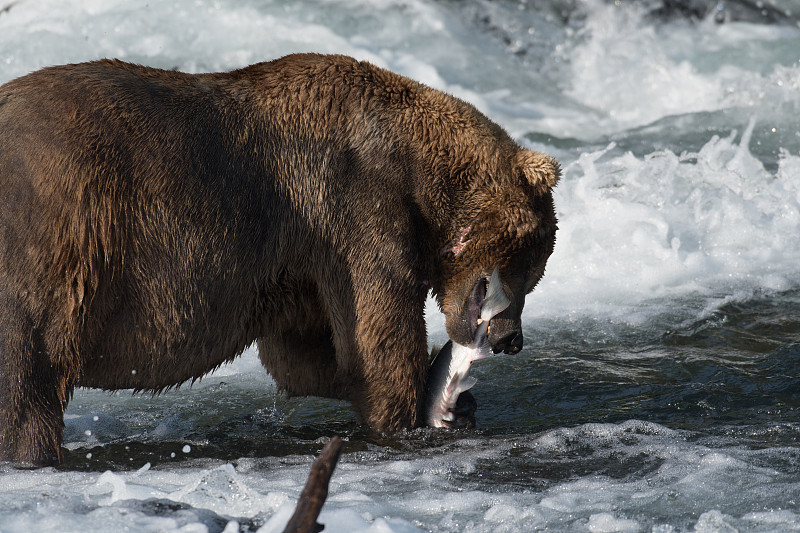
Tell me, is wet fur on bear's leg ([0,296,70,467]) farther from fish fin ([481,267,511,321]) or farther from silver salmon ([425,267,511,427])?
fish fin ([481,267,511,321])

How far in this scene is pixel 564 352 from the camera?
22.7ft

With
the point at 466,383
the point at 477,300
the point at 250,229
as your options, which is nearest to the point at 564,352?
the point at 466,383

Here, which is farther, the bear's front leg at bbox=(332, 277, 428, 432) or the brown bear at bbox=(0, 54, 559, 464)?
the bear's front leg at bbox=(332, 277, 428, 432)

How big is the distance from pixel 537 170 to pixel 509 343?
0.90 m

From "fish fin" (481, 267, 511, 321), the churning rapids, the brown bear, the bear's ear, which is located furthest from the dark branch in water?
the bear's ear

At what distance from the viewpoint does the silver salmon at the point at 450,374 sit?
202 inches

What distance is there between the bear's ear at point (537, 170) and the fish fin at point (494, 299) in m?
0.48

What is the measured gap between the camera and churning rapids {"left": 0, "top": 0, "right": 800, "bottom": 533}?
4.02m

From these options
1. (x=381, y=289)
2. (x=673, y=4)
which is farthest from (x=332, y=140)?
(x=673, y=4)

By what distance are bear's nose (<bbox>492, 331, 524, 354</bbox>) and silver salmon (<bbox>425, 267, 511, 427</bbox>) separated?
5 cm

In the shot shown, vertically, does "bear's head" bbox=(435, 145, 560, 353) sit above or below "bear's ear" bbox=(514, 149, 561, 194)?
below

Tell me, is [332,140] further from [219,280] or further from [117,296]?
[117,296]

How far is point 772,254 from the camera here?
8922mm

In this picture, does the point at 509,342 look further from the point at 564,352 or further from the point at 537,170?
the point at 564,352
